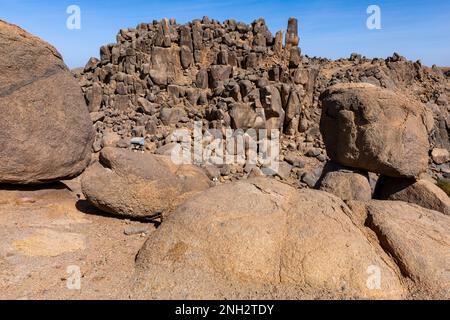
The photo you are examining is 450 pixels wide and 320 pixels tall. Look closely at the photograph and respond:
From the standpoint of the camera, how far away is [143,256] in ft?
15.3

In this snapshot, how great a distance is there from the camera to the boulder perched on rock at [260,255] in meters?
3.99

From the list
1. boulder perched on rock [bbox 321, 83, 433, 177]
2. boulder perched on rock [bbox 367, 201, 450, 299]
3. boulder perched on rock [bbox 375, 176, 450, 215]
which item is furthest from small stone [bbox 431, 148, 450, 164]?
boulder perched on rock [bbox 367, 201, 450, 299]

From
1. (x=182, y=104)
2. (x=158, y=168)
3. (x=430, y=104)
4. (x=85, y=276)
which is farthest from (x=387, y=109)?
(x=430, y=104)

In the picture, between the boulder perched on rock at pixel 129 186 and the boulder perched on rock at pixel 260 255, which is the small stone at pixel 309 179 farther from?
the boulder perched on rock at pixel 260 255

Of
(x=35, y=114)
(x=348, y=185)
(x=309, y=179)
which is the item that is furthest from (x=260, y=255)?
(x=309, y=179)

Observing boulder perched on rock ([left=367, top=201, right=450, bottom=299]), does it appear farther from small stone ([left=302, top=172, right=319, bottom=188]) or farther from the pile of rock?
the pile of rock

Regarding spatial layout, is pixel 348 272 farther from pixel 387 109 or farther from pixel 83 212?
pixel 83 212

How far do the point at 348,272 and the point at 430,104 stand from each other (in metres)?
25.1

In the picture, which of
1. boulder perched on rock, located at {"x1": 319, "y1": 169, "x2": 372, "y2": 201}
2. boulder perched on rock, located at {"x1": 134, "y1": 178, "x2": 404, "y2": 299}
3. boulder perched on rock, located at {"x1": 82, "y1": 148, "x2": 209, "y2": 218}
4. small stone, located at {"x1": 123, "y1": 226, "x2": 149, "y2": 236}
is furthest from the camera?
boulder perched on rock, located at {"x1": 319, "y1": 169, "x2": 372, "y2": 201}

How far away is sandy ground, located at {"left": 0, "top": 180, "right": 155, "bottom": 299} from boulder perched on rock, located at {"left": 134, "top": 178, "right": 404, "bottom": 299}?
522 millimetres

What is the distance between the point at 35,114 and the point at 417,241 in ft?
21.8

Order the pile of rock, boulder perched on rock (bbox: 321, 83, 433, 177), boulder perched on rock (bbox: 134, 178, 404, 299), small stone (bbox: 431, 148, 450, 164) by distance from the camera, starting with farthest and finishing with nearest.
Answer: small stone (bbox: 431, 148, 450, 164), the pile of rock, boulder perched on rock (bbox: 321, 83, 433, 177), boulder perched on rock (bbox: 134, 178, 404, 299)

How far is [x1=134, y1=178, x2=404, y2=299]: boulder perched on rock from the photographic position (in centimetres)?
399

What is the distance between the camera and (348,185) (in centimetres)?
684
